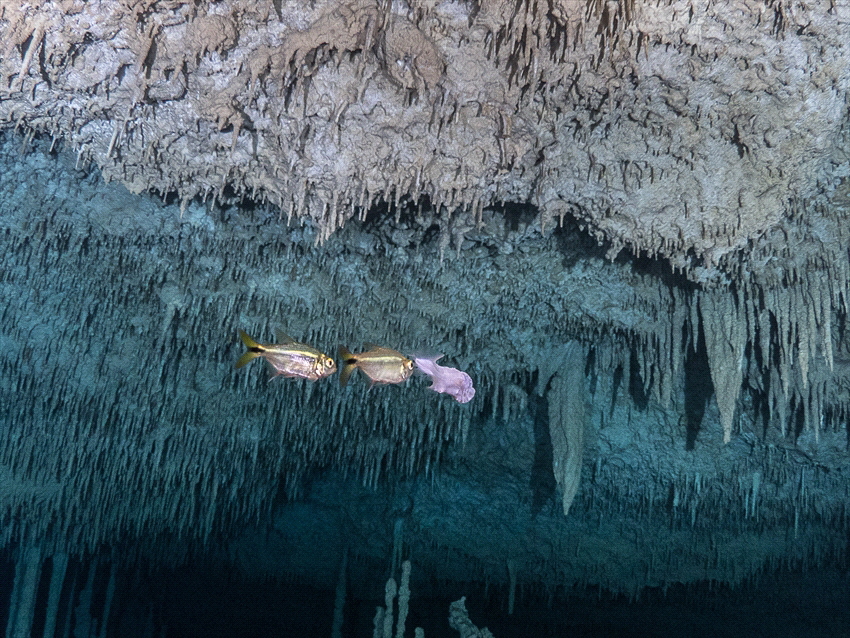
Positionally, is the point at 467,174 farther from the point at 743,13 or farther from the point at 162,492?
the point at 162,492

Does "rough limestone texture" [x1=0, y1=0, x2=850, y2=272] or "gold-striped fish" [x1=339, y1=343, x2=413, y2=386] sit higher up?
"rough limestone texture" [x1=0, y1=0, x2=850, y2=272]

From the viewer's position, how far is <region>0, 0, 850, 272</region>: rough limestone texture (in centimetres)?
323

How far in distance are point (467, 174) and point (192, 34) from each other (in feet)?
6.19

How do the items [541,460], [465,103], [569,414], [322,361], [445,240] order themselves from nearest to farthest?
[465,103] → [322,361] → [445,240] → [569,414] → [541,460]

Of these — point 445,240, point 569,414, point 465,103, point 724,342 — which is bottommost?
point 569,414

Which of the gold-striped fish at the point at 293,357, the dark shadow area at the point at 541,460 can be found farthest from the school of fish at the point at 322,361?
the dark shadow area at the point at 541,460

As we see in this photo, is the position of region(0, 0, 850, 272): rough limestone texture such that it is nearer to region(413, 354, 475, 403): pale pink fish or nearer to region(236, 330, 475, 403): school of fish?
region(236, 330, 475, 403): school of fish

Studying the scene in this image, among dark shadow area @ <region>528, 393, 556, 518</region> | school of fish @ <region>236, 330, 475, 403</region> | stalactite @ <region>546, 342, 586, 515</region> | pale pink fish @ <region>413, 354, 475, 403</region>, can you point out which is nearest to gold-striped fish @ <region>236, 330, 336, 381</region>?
school of fish @ <region>236, 330, 475, 403</region>

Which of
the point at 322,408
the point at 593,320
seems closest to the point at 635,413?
the point at 593,320

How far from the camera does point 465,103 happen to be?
3.77m

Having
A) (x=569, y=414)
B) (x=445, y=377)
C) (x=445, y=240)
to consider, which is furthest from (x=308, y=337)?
(x=569, y=414)

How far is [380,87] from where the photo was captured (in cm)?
372

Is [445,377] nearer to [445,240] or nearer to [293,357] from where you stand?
[445,240]

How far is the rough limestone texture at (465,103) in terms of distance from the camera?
323 cm
